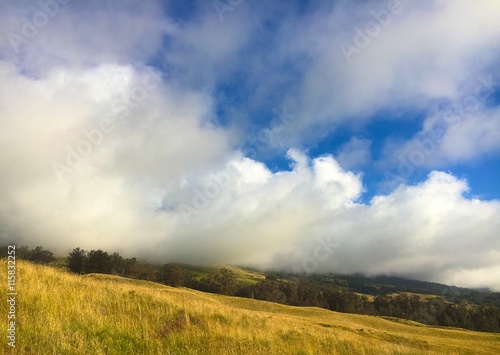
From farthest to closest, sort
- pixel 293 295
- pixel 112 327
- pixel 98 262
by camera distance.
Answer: pixel 293 295, pixel 98 262, pixel 112 327

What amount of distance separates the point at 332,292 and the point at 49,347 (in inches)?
5807

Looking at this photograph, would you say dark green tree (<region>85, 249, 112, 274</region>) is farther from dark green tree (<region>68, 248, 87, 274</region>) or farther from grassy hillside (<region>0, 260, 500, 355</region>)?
grassy hillside (<region>0, 260, 500, 355</region>)

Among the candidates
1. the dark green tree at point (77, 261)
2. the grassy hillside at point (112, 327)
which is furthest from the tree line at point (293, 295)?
the grassy hillside at point (112, 327)

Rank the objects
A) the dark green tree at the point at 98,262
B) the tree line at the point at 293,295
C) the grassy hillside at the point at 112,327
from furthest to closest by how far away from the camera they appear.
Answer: the tree line at the point at 293,295, the dark green tree at the point at 98,262, the grassy hillside at the point at 112,327

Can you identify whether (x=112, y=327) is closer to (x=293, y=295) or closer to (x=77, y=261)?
(x=77, y=261)

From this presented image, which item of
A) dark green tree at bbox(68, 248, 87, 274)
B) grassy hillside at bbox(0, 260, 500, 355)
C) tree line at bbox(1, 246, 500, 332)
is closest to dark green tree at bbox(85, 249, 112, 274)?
tree line at bbox(1, 246, 500, 332)

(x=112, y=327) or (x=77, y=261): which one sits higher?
(x=112, y=327)

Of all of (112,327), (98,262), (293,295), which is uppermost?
(112,327)

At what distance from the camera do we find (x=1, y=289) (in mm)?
12070

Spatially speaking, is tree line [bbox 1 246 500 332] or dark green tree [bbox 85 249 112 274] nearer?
dark green tree [bbox 85 249 112 274]

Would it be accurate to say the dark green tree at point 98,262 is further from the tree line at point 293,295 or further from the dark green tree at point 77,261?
the dark green tree at point 77,261

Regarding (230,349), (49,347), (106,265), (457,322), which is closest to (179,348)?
(230,349)

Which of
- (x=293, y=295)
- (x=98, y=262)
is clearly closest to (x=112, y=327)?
(x=98, y=262)

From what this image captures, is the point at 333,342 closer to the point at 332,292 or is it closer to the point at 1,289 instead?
the point at 1,289
